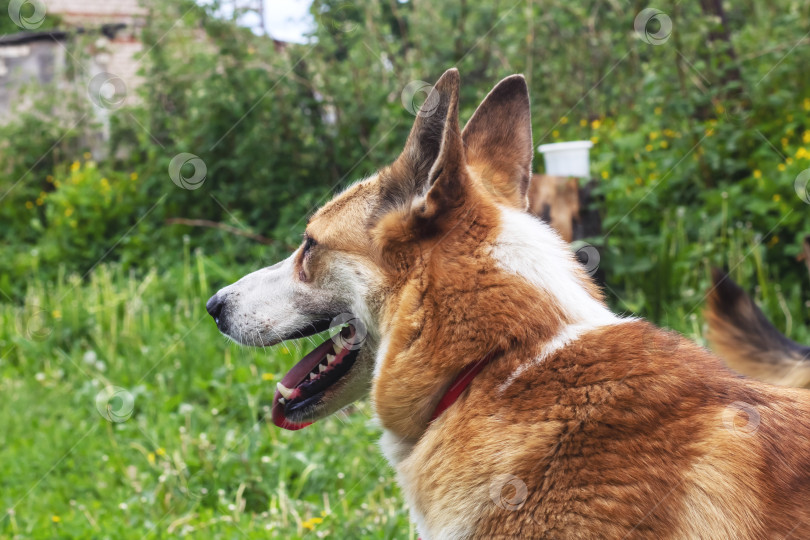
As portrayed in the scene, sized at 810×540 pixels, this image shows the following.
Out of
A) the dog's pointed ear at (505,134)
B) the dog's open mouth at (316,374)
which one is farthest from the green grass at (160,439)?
the dog's pointed ear at (505,134)

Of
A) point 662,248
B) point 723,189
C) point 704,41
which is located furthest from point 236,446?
point 704,41

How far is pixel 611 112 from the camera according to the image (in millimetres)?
7391

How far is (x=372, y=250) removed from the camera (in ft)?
6.70

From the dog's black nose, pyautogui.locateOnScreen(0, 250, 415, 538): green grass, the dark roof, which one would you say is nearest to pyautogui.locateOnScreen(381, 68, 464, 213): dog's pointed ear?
the dog's black nose

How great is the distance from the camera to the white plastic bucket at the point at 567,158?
4.55 metres

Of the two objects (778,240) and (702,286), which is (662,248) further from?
(778,240)

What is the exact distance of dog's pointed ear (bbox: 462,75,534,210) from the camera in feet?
7.34

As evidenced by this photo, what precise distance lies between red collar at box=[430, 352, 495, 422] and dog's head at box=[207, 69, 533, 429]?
0.22m

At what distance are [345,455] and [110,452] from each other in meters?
1.44
